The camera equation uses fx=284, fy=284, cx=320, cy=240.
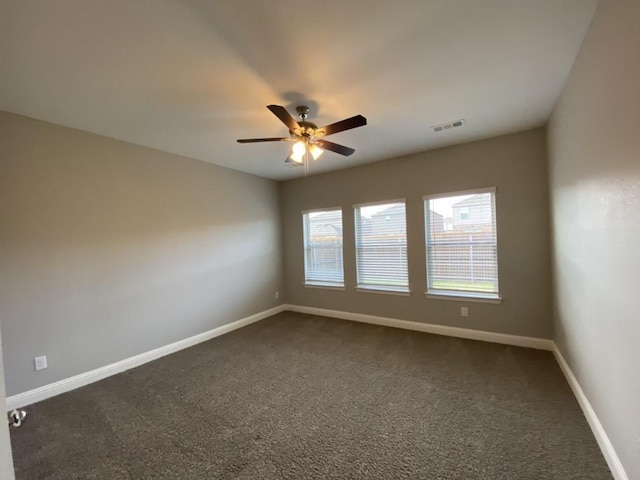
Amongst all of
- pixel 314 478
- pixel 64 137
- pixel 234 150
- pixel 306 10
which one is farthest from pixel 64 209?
pixel 314 478

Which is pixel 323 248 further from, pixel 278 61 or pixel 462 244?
pixel 278 61

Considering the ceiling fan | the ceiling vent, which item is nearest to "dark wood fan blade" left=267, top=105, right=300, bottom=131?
the ceiling fan

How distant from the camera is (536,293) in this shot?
339 cm

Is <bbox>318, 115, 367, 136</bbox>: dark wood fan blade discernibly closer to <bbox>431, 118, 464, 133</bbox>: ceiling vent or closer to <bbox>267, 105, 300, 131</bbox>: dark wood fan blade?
<bbox>267, 105, 300, 131</bbox>: dark wood fan blade

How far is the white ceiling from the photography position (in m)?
1.61

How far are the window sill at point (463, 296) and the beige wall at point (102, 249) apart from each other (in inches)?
120

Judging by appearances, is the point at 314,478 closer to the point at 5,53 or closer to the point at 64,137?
the point at 5,53

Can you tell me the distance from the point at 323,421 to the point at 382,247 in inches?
113

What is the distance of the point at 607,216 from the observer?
168 centimetres

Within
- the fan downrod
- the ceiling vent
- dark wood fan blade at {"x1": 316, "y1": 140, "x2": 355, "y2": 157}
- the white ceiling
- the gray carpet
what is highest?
the white ceiling

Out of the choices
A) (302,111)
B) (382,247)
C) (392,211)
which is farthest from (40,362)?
(392,211)

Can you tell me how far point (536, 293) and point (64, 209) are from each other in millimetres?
5295

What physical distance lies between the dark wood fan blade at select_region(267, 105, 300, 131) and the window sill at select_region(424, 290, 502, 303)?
2980 millimetres

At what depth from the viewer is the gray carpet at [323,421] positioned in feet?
5.86
